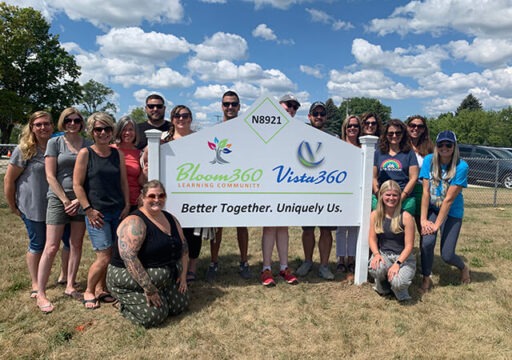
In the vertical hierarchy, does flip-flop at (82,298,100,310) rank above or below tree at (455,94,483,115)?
below

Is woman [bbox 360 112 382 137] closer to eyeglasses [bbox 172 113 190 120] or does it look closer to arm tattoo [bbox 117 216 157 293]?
eyeglasses [bbox 172 113 190 120]

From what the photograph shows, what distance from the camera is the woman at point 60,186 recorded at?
10.9 feet

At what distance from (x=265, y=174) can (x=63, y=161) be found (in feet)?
6.18

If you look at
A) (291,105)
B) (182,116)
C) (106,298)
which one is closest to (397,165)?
(291,105)

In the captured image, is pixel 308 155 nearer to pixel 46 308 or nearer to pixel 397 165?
pixel 397 165

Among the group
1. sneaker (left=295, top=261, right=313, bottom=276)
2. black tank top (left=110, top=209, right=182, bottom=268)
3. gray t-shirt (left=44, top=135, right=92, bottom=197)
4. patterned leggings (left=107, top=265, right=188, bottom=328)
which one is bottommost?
sneaker (left=295, top=261, right=313, bottom=276)

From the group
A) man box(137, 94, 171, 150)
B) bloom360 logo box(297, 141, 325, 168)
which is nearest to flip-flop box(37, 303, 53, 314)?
man box(137, 94, 171, 150)

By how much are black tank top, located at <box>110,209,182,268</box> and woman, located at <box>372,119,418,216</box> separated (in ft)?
7.65

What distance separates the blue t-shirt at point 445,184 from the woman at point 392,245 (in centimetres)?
43

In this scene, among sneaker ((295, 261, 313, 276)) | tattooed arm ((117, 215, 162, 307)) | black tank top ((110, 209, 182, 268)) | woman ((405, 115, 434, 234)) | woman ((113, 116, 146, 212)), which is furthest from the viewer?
sneaker ((295, 261, 313, 276))

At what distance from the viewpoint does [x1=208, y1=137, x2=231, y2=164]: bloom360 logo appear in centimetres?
370

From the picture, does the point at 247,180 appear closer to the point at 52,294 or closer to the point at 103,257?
the point at 103,257

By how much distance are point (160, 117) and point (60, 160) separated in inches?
48.9

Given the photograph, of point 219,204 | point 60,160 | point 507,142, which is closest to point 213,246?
point 219,204
